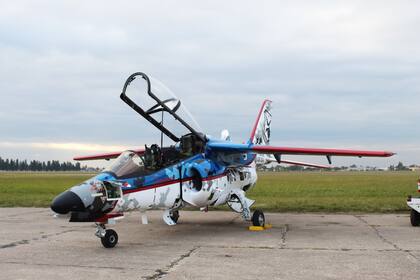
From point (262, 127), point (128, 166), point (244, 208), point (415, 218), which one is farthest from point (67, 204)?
point (262, 127)

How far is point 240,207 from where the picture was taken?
13469 millimetres

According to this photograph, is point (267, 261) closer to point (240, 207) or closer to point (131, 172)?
point (131, 172)

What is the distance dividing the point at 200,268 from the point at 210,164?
5.39 meters

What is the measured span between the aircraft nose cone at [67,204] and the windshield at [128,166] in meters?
1.16

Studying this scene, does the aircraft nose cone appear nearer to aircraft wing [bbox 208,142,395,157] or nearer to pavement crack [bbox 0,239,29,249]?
pavement crack [bbox 0,239,29,249]

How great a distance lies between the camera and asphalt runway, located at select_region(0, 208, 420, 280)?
22.8ft

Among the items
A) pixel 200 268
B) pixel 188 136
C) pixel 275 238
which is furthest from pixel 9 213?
pixel 200 268

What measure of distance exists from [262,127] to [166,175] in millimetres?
6873

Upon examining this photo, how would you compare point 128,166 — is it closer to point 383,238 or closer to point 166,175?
point 166,175

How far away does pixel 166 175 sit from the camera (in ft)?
35.2

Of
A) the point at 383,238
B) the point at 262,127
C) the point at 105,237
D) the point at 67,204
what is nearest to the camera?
the point at 67,204

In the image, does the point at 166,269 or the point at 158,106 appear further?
the point at 158,106

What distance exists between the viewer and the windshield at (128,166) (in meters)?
9.57

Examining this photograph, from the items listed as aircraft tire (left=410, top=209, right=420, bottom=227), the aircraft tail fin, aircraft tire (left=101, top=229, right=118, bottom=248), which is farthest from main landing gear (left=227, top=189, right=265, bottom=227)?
aircraft tire (left=101, top=229, right=118, bottom=248)
